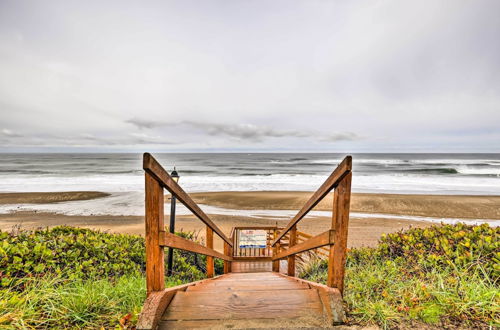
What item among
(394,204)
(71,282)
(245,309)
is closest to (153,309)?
(245,309)

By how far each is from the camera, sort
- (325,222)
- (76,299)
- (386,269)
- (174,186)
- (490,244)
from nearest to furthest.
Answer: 1. (174,186)
2. (76,299)
3. (490,244)
4. (386,269)
5. (325,222)

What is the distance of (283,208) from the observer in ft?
55.4

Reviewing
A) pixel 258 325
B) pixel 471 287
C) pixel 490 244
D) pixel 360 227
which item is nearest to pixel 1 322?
pixel 258 325

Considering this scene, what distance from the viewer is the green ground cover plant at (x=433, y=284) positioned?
6.00 ft

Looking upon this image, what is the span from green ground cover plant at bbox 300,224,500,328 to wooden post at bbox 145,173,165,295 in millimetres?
1568

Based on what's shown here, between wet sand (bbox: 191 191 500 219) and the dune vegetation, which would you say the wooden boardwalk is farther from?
wet sand (bbox: 191 191 500 219)

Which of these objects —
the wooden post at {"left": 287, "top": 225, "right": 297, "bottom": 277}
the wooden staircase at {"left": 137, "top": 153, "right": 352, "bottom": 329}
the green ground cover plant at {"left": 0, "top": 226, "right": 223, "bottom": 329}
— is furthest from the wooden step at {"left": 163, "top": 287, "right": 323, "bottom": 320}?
the wooden post at {"left": 287, "top": 225, "right": 297, "bottom": 277}

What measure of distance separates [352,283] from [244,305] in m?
1.72

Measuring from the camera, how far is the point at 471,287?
2172 millimetres

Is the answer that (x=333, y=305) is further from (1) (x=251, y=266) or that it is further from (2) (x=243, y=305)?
(1) (x=251, y=266)

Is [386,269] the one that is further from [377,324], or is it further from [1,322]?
[1,322]

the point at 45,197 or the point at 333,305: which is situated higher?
the point at 333,305

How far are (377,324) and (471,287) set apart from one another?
1183mm

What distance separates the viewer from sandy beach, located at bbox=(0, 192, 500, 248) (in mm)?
12020
